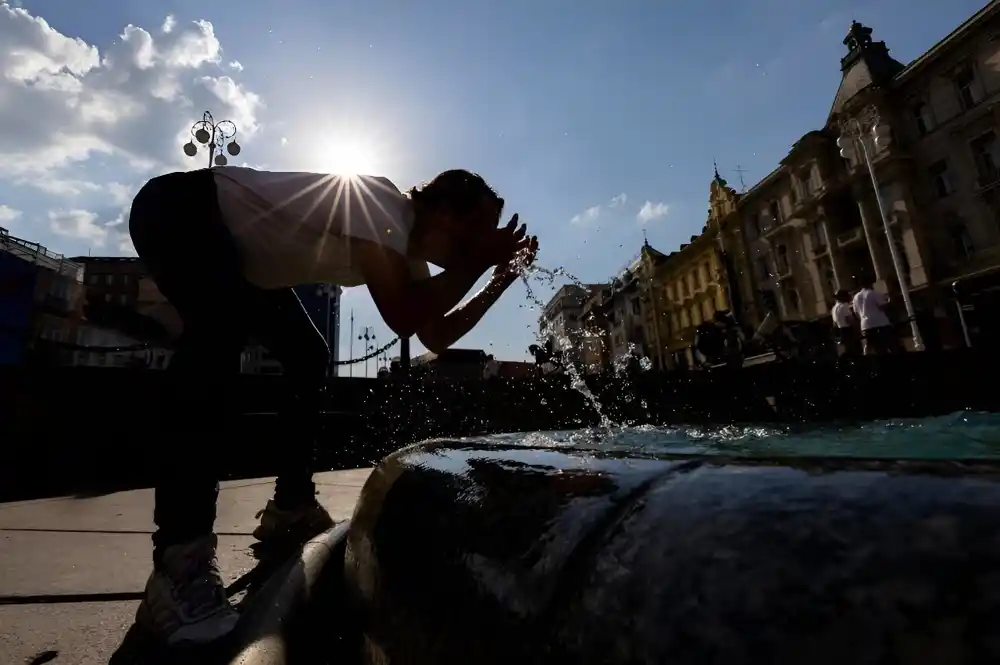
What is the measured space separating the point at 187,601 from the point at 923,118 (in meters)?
34.4

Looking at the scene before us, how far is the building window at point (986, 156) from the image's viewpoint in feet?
73.8

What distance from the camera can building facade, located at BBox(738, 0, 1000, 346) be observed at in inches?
894

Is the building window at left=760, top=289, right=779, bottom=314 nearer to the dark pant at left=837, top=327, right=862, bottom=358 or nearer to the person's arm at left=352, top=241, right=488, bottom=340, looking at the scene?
the dark pant at left=837, top=327, right=862, bottom=358

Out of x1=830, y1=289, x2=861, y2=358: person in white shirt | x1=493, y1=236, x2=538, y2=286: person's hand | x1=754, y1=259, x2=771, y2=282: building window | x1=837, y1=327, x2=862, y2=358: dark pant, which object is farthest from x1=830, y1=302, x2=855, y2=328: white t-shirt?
x1=754, y1=259, x2=771, y2=282: building window

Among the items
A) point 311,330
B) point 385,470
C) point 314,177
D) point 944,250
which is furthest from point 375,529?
point 944,250

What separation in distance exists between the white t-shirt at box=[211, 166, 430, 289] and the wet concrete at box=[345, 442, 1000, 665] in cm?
125

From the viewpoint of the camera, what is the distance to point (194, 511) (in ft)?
4.99

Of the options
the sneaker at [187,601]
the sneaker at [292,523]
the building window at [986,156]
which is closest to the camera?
the sneaker at [187,601]

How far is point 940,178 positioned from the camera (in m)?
25.1

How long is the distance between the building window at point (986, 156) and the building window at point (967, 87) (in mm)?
1584

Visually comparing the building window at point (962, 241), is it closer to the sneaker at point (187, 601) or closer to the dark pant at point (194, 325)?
the dark pant at point (194, 325)

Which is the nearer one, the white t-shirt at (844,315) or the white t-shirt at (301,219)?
the white t-shirt at (301,219)

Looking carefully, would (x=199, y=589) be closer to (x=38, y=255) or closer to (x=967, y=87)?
(x=967, y=87)

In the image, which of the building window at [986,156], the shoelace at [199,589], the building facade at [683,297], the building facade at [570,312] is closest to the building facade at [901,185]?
the building window at [986,156]
